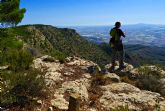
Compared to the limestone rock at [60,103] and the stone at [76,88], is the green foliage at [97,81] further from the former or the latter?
the limestone rock at [60,103]

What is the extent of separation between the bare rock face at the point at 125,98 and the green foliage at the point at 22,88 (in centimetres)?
223

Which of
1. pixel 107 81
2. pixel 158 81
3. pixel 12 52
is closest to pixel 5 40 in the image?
pixel 12 52

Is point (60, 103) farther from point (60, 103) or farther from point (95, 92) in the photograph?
point (95, 92)

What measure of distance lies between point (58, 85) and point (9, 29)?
2889 mm

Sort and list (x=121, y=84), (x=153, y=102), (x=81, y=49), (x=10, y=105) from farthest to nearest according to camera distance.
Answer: (x=81, y=49)
(x=121, y=84)
(x=153, y=102)
(x=10, y=105)

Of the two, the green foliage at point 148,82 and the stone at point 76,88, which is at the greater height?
the stone at point 76,88

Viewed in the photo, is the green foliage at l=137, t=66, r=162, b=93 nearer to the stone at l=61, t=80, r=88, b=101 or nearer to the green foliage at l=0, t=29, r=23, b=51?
the stone at l=61, t=80, r=88, b=101

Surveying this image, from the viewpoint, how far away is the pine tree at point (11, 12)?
39.7ft

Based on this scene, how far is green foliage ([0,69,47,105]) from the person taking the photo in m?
8.95

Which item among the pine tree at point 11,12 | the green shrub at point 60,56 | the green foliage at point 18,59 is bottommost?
the green shrub at point 60,56

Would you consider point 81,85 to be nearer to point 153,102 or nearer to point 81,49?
point 153,102

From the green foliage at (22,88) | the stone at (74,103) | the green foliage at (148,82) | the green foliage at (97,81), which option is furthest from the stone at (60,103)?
the green foliage at (148,82)

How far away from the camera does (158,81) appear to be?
46.1 ft

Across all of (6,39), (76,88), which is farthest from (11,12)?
(76,88)
